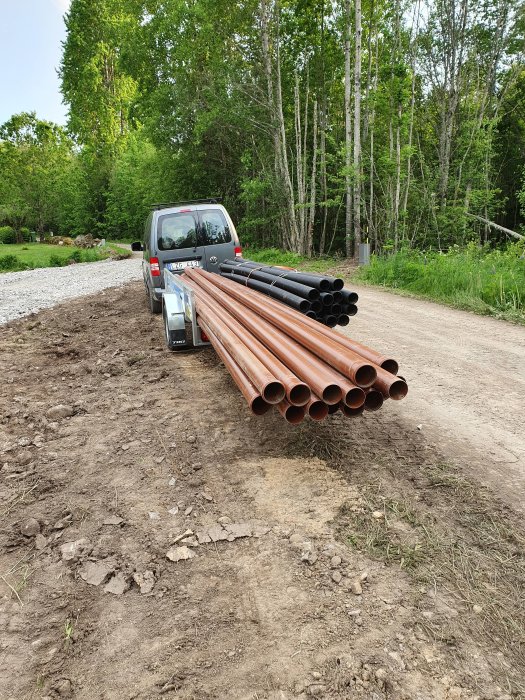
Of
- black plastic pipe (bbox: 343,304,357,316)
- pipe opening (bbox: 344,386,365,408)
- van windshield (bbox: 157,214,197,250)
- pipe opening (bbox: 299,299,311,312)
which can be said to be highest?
van windshield (bbox: 157,214,197,250)

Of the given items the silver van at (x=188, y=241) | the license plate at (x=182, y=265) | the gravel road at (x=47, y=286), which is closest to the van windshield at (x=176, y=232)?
the silver van at (x=188, y=241)

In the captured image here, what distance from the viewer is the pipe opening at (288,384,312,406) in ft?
10.3

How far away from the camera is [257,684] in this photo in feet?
6.50

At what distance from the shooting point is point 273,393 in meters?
3.18

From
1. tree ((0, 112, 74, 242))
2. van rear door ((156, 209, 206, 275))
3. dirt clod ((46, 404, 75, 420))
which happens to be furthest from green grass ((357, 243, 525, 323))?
tree ((0, 112, 74, 242))

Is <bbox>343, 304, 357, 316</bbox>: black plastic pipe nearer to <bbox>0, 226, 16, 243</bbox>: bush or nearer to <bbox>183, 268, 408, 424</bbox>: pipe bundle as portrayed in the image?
<bbox>183, 268, 408, 424</bbox>: pipe bundle

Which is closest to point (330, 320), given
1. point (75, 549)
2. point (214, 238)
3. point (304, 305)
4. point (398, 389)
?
point (304, 305)

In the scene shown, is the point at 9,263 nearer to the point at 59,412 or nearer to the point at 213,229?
the point at 213,229

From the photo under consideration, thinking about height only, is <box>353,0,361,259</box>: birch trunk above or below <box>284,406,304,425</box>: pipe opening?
above

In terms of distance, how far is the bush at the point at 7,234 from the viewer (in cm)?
4828

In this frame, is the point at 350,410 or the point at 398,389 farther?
the point at 350,410

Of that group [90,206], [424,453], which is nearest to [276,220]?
[424,453]

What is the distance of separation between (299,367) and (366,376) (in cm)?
48

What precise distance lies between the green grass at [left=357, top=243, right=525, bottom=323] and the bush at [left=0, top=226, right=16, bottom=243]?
46.0 meters
